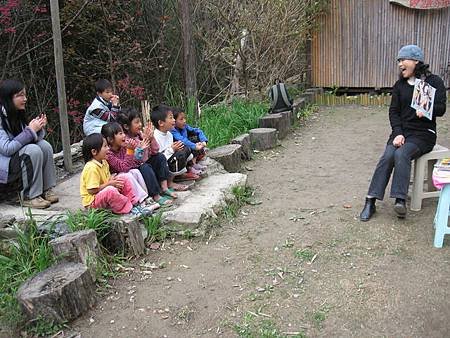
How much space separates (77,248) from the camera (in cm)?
331

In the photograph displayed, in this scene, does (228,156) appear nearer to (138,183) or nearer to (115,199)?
(138,183)

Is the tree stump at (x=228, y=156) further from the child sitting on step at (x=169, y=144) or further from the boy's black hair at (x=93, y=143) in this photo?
the boy's black hair at (x=93, y=143)

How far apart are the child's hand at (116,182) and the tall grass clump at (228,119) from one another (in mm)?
2427

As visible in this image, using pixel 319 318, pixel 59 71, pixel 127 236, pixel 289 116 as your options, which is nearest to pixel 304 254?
pixel 319 318

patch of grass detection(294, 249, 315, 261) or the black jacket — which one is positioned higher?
the black jacket

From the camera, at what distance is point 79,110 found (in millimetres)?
7586

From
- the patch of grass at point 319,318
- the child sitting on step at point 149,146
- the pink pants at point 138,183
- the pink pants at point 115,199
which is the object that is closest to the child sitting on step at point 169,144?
the child sitting on step at point 149,146

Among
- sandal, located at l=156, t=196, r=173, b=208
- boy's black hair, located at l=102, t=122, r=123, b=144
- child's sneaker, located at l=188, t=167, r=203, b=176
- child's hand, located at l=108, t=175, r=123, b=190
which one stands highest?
boy's black hair, located at l=102, t=122, r=123, b=144

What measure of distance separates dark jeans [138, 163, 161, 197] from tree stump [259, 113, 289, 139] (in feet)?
10.7

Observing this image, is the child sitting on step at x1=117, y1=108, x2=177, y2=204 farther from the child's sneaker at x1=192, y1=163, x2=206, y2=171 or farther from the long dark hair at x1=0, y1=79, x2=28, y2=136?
the long dark hair at x1=0, y1=79, x2=28, y2=136

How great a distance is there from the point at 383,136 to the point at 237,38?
9.50ft

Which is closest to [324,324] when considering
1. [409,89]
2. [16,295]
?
[16,295]

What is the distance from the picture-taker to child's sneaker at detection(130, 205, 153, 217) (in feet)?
13.1

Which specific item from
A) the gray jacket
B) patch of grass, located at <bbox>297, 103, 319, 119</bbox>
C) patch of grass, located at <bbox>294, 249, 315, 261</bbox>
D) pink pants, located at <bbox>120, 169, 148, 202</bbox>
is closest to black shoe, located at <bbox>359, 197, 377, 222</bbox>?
patch of grass, located at <bbox>294, 249, 315, 261</bbox>
